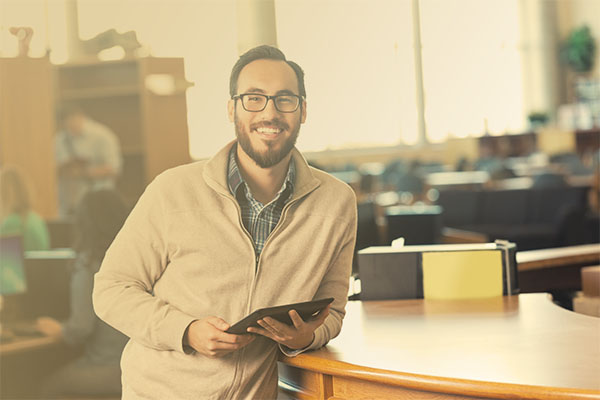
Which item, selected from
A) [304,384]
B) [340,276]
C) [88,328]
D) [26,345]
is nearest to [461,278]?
[340,276]

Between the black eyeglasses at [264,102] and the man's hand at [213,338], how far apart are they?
48 cm

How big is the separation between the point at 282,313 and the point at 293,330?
2.8 inches

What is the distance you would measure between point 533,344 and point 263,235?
0.64 m

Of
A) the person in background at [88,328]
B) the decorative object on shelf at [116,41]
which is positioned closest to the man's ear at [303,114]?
the decorative object on shelf at [116,41]

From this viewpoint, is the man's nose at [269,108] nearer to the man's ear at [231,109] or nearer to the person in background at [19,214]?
the man's ear at [231,109]

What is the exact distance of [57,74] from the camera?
13.8 feet

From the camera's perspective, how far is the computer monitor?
11.5 feet

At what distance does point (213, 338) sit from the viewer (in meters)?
1.72

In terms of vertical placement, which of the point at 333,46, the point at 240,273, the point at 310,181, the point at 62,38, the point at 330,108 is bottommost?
the point at 240,273

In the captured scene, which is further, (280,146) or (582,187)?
(582,187)

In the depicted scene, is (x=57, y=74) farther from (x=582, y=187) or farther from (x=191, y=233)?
(x=582, y=187)

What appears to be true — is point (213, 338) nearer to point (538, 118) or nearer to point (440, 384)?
point (440, 384)

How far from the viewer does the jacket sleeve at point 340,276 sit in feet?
6.28

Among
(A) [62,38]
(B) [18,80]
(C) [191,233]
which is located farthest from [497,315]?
(B) [18,80]
